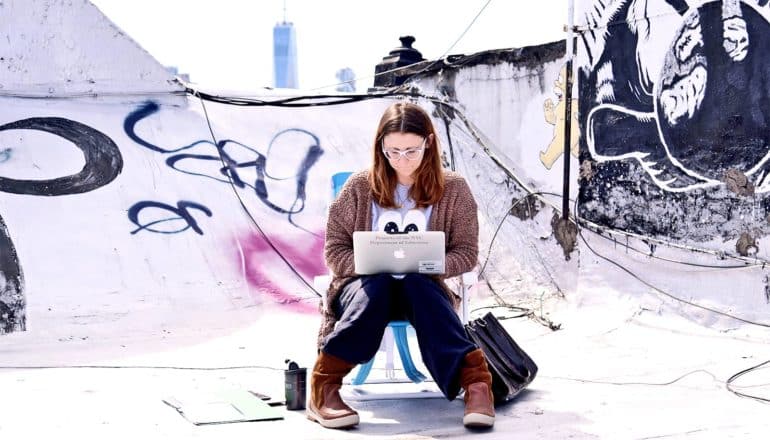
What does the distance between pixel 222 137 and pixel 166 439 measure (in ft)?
15.2

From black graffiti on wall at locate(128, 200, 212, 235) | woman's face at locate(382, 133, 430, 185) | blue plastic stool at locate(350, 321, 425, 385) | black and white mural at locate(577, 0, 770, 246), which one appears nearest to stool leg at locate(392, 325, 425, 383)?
blue plastic stool at locate(350, 321, 425, 385)

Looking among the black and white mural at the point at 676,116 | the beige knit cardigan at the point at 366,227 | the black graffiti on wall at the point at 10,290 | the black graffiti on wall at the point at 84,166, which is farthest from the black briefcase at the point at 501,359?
the black graffiti on wall at the point at 84,166

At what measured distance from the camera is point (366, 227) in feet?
15.0

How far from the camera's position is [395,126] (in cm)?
444

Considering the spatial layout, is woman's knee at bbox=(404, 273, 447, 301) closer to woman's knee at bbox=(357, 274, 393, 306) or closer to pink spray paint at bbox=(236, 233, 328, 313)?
woman's knee at bbox=(357, 274, 393, 306)

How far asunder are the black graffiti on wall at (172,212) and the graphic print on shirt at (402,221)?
3.12 m

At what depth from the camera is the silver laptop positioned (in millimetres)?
4289

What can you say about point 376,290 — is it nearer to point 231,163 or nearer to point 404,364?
point 404,364

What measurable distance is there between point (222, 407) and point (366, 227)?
1065 millimetres

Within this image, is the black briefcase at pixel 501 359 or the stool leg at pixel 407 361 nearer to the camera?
the black briefcase at pixel 501 359

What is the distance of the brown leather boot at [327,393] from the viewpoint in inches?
159

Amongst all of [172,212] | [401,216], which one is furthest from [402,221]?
[172,212]

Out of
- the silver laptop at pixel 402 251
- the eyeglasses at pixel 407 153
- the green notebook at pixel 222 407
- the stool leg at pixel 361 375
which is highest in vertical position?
the eyeglasses at pixel 407 153

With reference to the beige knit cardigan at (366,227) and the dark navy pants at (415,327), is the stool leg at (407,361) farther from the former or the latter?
the dark navy pants at (415,327)
